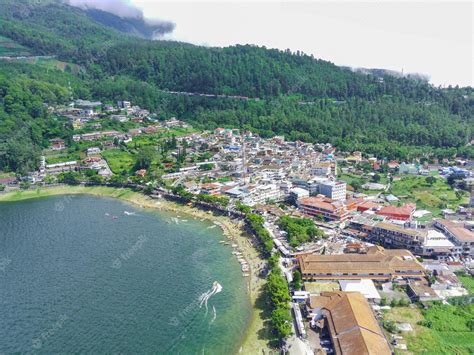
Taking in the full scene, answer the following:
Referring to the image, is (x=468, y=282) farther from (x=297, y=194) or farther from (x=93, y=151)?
(x=93, y=151)

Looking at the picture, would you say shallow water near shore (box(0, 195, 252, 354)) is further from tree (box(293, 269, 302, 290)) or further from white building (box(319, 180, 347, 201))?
white building (box(319, 180, 347, 201))

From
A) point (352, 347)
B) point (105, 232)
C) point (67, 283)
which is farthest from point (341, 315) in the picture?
point (105, 232)

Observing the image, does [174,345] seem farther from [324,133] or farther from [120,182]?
[324,133]

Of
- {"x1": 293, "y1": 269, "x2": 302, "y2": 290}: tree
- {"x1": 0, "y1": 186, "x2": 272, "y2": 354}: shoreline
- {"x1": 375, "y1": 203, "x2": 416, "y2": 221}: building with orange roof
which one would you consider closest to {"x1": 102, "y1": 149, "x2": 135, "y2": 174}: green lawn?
{"x1": 0, "y1": 186, "x2": 272, "y2": 354}: shoreline

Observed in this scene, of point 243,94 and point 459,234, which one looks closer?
point 459,234

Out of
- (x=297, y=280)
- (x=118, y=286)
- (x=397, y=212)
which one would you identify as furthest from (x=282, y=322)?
(x=397, y=212)

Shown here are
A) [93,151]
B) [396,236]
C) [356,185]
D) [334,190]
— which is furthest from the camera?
[93,151]

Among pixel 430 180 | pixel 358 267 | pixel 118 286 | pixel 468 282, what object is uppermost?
pixel 430 180
